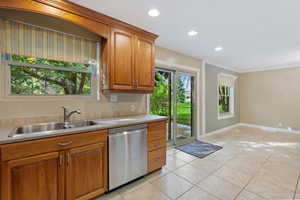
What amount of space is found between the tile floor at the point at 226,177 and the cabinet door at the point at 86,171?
254mm

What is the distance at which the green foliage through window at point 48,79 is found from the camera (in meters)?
1.78

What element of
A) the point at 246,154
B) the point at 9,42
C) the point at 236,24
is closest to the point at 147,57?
the point at 236,24

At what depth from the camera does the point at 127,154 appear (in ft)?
6.33

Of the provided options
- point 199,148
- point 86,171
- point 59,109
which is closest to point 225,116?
point 199,148

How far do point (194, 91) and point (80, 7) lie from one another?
322cm

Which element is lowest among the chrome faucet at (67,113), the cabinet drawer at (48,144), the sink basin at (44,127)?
the cabinet drawer at (48,144)

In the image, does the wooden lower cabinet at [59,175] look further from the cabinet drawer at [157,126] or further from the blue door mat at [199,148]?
the blue door mat at [199,148]

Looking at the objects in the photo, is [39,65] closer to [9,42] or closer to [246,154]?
[9,42]

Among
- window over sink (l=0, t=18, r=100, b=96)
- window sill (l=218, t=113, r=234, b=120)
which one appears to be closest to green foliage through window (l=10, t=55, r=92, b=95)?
window over sink (l=0, t=18, r=100, b=96)

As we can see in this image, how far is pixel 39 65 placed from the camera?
190 centimetres

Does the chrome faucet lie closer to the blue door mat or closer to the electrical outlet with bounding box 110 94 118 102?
the electrical outlet with bounding box 110 94 118 102

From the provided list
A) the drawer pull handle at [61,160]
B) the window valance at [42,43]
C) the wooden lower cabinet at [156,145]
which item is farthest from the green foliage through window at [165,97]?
the drawer pull handle at [61,160]

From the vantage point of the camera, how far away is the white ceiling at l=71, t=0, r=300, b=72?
175 centimetres

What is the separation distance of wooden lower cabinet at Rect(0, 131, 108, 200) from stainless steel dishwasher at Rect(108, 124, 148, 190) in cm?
10
